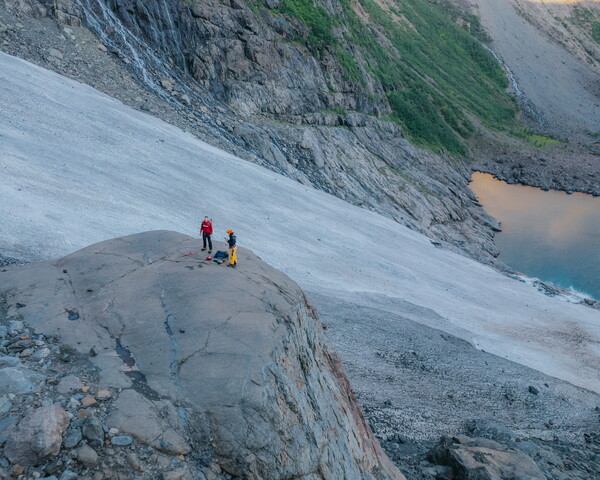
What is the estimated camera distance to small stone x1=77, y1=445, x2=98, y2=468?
6.44m

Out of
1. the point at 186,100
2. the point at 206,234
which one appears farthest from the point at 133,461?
the point at 186,100

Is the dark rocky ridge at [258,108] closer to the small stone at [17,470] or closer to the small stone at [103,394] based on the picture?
the small stone at [103,394]

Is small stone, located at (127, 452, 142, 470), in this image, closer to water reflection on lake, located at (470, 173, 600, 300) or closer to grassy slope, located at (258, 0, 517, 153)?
water reflection on lake, located at (470, 173, 600, 300)

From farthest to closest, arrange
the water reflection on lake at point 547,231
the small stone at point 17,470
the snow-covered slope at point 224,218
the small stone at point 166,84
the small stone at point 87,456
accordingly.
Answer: the water reflection on lake at point 547,231
the small stone at point 166,84
the snow-covered slope at point 224,218
the small stone at point 87,456
the small stone at point 17,470

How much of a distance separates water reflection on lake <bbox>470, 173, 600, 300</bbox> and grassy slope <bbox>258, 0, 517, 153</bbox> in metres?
9.03

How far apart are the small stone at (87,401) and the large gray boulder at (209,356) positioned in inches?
12.7

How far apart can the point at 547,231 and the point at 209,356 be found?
48067 mm

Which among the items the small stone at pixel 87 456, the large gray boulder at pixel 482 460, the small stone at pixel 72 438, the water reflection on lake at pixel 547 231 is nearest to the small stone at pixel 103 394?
the small stone at pixel 72 438

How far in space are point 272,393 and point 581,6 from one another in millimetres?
139343

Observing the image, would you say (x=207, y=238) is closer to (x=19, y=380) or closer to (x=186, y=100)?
(x=19, y=380)

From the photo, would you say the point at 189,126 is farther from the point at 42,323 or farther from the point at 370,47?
the point at 370,47

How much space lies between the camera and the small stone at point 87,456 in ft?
21.1

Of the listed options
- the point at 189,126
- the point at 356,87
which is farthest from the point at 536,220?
the point at 189,126

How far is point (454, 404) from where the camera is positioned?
647 inches
